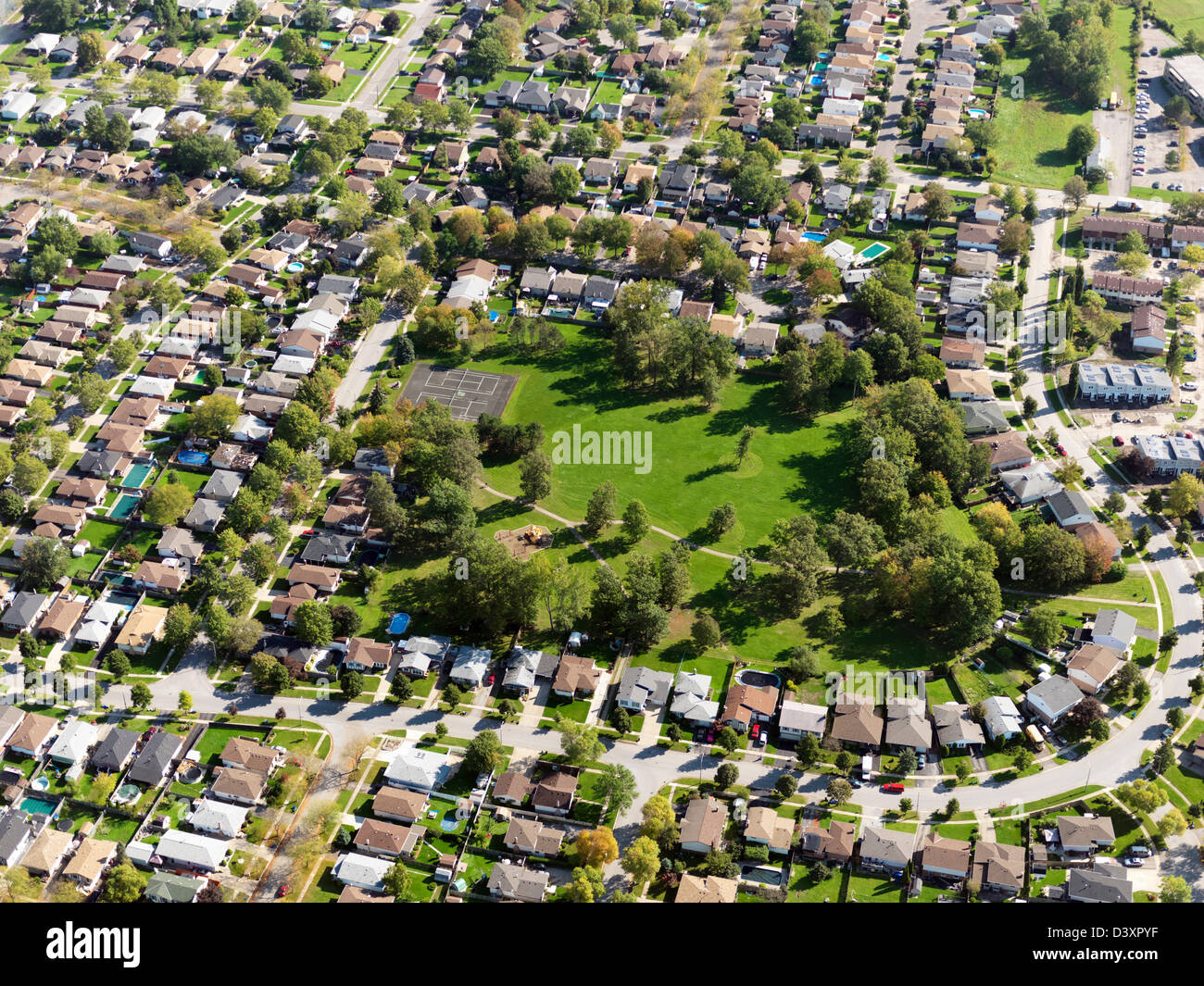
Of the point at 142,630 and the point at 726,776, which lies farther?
the point at 142,630

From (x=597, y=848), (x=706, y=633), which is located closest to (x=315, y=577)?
(x=706, y=633)

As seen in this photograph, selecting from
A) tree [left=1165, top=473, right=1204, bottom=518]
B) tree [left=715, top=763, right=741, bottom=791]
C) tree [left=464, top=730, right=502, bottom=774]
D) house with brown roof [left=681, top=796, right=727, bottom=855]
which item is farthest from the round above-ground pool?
tree [left=1165, top=473, right=1204, bottom=518]

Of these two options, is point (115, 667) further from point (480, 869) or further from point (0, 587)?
point (480, 869)

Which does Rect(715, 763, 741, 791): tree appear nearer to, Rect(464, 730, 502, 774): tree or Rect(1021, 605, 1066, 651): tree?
Rect(464, 730, 502, 774): tree

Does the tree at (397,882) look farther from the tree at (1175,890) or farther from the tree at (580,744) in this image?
the tree at (1175,890)

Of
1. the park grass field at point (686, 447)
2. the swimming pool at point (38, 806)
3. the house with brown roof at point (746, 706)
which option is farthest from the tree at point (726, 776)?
the swimming pool at point (38, 806)

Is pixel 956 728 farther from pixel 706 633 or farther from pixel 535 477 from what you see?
pixel 535 477

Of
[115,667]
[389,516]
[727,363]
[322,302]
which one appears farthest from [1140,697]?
[322,302]
